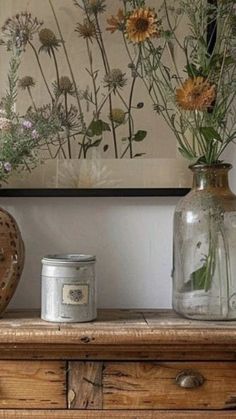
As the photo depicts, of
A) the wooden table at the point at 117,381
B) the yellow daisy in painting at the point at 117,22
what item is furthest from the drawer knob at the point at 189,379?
the yellow daisy in painting at the point at 117,22

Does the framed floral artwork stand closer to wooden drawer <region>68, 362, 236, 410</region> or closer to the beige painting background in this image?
the beige painting background

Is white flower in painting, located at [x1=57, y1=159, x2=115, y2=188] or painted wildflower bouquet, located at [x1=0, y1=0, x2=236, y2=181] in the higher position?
painted wildflower bouquet, located at [x1=0, y1=0, x2=236, y2=181]

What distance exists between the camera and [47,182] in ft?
5.22

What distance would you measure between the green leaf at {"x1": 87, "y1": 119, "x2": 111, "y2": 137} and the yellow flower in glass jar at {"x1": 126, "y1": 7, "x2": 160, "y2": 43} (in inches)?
10.8

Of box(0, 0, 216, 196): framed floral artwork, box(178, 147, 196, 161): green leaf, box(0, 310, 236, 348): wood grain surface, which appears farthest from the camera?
box(0, 0, 216, 196): framed floral artwork

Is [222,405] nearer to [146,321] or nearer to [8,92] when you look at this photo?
[146,321]

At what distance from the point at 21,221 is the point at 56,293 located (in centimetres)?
33

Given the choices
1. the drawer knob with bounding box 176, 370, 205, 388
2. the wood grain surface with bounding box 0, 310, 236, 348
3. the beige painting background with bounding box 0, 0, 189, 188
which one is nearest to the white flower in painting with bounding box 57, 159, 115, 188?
the beige painting background with bounding box 0, 0, 189, 188

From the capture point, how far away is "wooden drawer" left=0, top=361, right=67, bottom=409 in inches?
49.6

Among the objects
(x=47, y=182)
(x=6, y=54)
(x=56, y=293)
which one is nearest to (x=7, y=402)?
(x=56, y=293)

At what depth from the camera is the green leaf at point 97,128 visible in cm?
159

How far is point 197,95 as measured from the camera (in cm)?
133

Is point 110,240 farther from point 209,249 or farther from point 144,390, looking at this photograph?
point 144,390

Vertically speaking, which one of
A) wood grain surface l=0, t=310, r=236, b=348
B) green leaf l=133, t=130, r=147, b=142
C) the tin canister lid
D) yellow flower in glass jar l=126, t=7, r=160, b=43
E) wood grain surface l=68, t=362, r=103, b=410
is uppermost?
yellow flower in glass jar l=126, t=7, r=160, b=43
